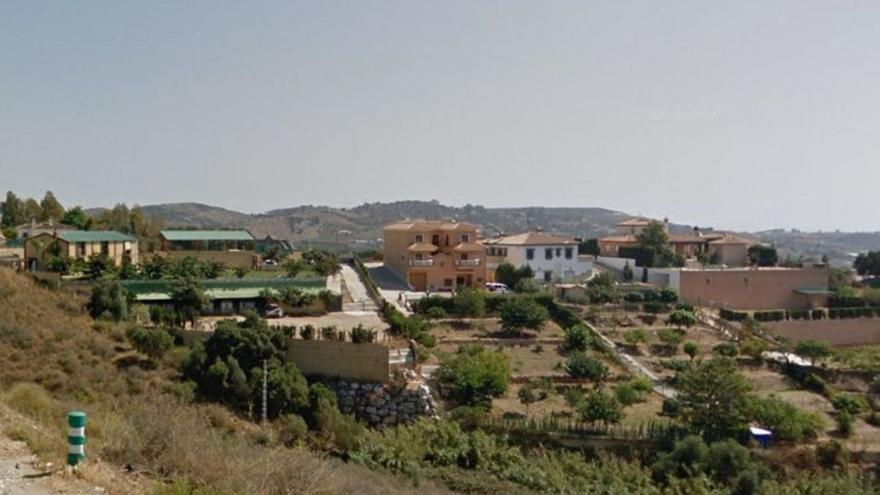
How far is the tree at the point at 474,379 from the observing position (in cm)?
2048

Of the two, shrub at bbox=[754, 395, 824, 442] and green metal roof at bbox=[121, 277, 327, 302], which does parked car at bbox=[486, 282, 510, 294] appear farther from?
shrub at bbox=[754, 395, 824, 442]

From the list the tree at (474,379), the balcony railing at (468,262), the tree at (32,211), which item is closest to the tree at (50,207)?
the tree at (32,211)

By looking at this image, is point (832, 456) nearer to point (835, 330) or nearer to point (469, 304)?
point (469, 304)

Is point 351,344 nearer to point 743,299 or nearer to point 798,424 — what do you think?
point 798,424

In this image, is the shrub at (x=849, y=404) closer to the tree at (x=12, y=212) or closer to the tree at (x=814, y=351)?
the tree at (x=814, y=351)

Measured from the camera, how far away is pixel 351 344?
70.5 feet

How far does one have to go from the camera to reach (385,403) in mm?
20828

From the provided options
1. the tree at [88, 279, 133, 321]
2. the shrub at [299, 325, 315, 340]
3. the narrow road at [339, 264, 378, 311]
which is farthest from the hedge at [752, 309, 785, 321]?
the tree at [88, 279, 133, 321]

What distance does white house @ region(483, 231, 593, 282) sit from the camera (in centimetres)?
3744

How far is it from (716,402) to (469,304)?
10.4 meters

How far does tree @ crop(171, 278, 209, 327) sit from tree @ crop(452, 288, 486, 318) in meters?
8.72

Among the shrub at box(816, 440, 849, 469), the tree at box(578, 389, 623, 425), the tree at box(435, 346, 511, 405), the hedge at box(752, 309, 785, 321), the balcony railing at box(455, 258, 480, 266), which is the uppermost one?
the balcony railing at box(455, 258, 480, 266)

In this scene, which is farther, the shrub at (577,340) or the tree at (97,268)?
the tree at (97,268)

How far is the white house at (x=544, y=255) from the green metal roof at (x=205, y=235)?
1231 centimetres
